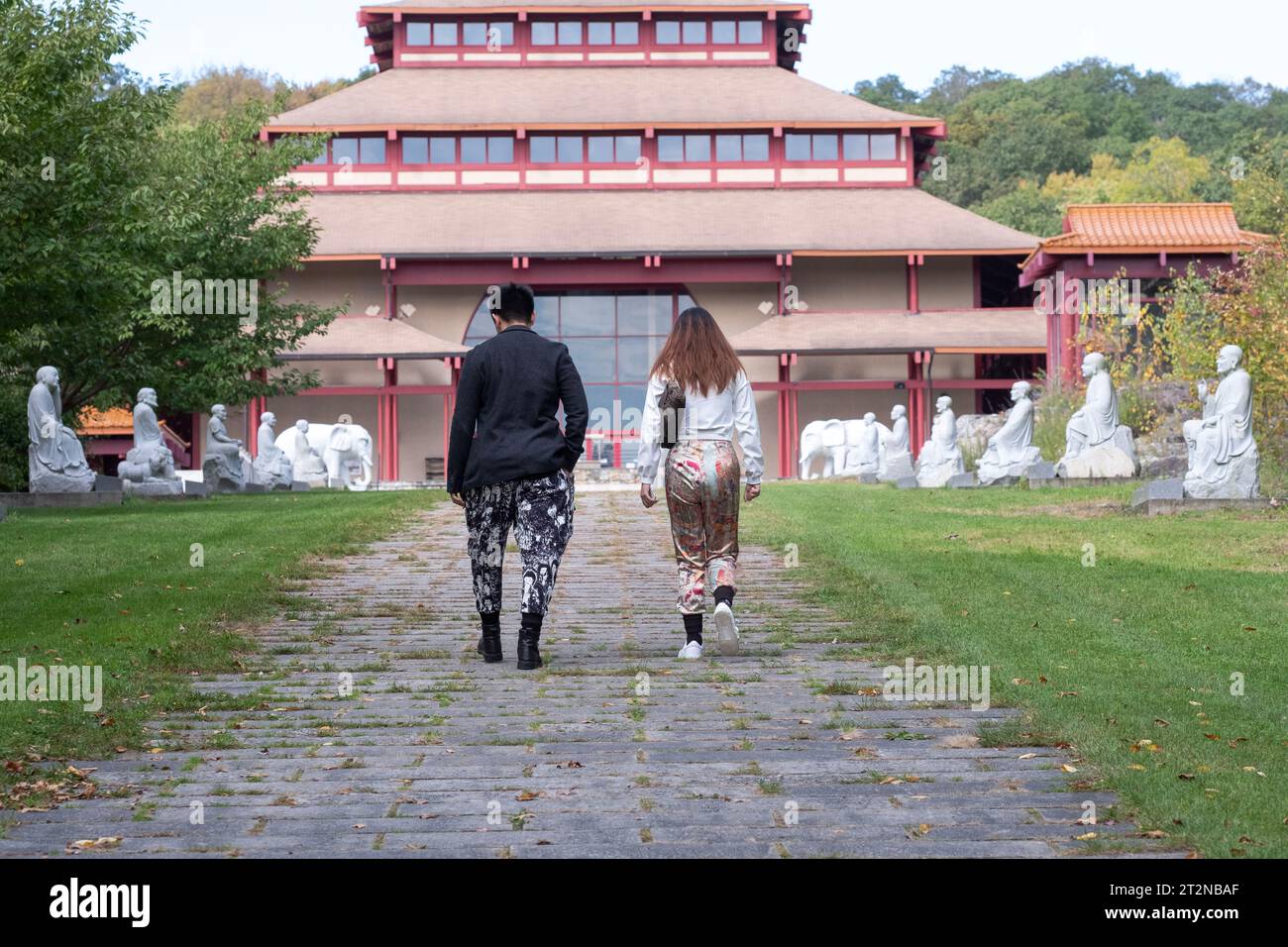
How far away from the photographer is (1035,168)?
7025 centimetres

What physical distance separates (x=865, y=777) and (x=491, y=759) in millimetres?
1369

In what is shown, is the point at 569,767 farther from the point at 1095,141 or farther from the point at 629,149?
the point at 1095,141

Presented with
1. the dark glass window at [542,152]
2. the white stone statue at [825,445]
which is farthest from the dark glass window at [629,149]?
the white stone statue at [825,445]

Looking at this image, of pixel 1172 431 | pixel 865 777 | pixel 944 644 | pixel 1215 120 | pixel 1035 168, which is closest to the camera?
pixel 865 777

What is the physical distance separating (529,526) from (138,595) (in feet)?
11.5

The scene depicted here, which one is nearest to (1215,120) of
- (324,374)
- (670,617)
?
(324,374)

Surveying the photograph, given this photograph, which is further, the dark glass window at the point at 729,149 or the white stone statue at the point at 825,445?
the dark glass window at the point at 729,149

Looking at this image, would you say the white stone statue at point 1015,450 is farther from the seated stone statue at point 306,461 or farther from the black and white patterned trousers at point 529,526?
the black and white patterned trousers at point 529,526

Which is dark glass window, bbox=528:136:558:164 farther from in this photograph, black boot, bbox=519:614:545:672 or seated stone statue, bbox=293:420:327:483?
black boot, bbox=519:614:545:672

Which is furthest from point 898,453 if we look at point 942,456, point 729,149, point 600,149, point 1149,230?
point 600,149

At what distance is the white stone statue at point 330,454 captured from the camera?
29594 millimetres

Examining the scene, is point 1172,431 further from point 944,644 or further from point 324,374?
point 324,374

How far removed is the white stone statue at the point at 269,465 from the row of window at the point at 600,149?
1884 centimetres

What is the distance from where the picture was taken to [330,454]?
3008 cm
